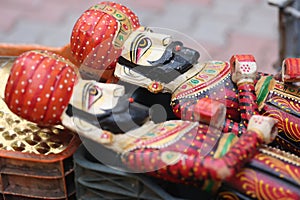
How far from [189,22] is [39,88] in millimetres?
1925

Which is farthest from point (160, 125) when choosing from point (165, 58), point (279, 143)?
point (279, 143)

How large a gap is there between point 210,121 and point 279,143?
0.84 ft

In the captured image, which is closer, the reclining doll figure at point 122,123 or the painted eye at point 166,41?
the reclining doll figure at point 122,123

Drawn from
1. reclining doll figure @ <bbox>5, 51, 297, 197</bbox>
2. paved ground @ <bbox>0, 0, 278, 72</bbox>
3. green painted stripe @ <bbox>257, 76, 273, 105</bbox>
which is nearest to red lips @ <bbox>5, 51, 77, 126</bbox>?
reclining doll figure @ <bbox>5, 51, 297, 197</bbox>

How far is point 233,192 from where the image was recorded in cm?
130

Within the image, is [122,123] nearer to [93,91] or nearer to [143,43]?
[93,91]

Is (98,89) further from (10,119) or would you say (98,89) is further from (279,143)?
(279,143)

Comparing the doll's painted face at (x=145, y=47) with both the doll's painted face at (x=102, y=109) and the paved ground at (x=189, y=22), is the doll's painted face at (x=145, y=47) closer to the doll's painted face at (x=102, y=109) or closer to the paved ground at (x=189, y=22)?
the doll's painted face at (x=102, y=109)

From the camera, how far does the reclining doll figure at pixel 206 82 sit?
1.47 metres

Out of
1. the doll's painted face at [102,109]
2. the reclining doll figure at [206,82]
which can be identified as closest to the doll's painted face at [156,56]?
the reclining doll figure at [206,82]

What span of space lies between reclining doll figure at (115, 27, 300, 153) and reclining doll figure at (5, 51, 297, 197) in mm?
111

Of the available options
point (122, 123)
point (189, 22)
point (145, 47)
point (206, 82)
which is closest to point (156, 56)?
point (145, 47)

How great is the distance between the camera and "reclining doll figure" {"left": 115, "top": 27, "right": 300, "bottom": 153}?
1472mm

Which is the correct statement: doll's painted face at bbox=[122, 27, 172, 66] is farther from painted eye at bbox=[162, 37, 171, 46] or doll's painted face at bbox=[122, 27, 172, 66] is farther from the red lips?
the red lips
